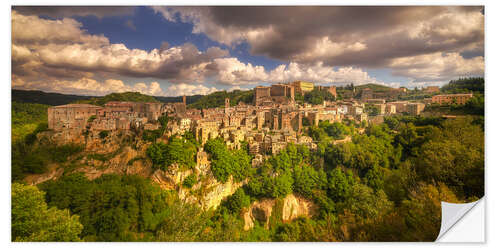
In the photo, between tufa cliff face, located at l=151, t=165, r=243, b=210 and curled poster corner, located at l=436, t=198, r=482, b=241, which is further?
tufa cliff face, located at l=151, t=165, r=243, b=210

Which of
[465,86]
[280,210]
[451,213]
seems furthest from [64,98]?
[465,86]

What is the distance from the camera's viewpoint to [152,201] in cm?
469

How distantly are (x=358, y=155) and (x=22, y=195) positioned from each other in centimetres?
968

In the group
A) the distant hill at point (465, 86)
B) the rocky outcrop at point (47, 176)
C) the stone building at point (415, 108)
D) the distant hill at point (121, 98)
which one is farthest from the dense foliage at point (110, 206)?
the stone building at point (415, 108)

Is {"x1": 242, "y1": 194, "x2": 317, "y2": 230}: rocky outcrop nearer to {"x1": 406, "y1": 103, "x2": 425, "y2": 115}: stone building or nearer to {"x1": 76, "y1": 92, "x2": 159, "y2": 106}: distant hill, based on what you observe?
{"x1": 406, "y1": 103, "x2": 425, "y2": 115}: stone building

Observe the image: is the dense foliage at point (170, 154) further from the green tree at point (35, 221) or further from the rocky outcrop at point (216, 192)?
the green tree at point (35, 221)

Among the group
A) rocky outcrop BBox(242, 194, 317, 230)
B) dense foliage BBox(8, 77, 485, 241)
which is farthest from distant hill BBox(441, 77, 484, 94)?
rocky outcrop BBox(242, 194, 317, 230)

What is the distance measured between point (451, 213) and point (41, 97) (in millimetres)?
10072

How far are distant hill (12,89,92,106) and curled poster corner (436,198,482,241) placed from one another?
28.5 ft

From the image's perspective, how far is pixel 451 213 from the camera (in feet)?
10.2

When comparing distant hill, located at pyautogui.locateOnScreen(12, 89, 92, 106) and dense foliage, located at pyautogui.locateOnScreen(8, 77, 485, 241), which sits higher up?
distant hill, located at pyautogui.locateOnScreen(12, 89, 92, 106)

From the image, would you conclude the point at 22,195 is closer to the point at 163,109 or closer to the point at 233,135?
the point at 163,109

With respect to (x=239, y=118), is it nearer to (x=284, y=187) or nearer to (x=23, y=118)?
(x=284, y=187)

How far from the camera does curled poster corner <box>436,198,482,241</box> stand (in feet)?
9.98
